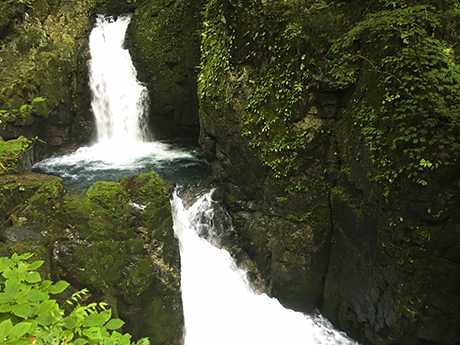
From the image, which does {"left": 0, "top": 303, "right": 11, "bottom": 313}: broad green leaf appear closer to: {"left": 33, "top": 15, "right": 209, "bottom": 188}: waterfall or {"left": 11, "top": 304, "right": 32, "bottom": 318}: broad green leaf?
{"left": 11, "top": 304, "right": 32, "bottom": 318}: broad green leaf

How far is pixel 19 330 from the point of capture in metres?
1.44

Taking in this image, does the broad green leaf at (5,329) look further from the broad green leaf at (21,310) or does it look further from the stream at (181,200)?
the stream at (181,200)

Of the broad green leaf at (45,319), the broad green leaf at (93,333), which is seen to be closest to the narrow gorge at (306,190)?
the broad green leaf at (45,319)

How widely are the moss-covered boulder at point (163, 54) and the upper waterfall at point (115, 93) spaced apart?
389 millimetres

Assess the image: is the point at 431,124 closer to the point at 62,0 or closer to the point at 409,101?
the point at 409,101

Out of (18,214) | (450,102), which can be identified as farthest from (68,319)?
(450,102)

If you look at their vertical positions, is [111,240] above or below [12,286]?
below

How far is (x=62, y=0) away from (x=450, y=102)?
42.7ft

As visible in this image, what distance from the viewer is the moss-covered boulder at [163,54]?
428 inches

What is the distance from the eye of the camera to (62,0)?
444 inches

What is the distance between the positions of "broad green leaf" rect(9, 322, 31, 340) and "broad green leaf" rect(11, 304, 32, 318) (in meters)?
0.07

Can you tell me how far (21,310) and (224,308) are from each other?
17.4ft

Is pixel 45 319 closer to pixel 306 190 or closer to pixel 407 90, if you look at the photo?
pixel 407 90

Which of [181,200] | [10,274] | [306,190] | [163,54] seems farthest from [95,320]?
[163,54]
